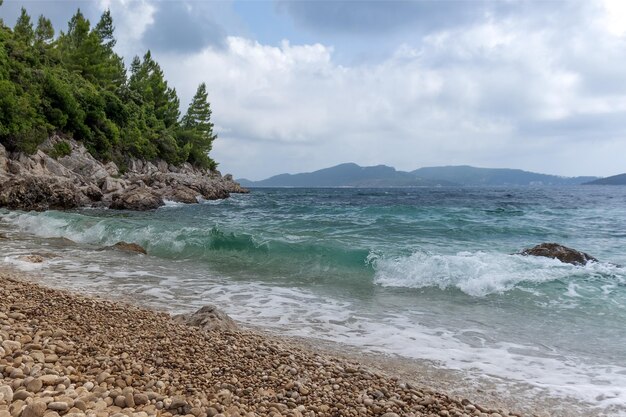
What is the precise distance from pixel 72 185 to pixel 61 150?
7.99 metres

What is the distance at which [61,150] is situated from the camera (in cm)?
3503

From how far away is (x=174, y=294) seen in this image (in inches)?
361

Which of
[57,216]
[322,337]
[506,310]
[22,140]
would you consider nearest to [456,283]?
[506,310]

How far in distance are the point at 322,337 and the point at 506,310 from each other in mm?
4355

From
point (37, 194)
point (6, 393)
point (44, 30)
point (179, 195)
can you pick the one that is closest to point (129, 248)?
point (6, 393)

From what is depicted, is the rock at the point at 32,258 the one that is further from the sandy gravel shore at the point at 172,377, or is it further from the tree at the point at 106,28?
the tree at the point at 106,28

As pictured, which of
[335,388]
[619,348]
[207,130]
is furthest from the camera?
[207,130]

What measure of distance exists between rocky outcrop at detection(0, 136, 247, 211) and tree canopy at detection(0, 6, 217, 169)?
161 cm

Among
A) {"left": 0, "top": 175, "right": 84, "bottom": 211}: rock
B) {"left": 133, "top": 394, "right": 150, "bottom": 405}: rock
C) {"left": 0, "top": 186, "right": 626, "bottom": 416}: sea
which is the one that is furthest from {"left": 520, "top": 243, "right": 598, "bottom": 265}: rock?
{"left": 0, "top": 175, "right": 84, "bottom": 211}: rock

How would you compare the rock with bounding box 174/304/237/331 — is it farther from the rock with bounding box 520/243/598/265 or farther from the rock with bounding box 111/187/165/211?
the rock with bounding box 111/187/165/211

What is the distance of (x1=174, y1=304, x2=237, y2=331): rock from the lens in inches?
239

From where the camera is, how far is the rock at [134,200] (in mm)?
30636

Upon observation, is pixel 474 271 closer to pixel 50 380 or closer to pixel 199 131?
pixel 50 380

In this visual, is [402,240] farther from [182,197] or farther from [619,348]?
[182,197]
